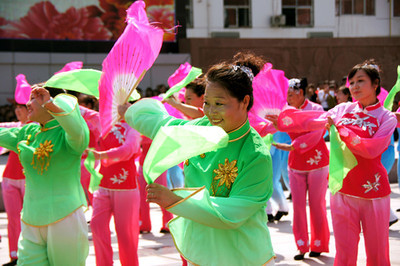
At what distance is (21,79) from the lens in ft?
16.8

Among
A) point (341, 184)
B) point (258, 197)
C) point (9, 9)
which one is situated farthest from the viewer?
point (9, 9)

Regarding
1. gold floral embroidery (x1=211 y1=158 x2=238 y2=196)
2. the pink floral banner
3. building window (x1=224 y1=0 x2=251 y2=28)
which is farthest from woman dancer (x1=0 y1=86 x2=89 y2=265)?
building window (x1=224 y1=0 x2=251 y2=28)

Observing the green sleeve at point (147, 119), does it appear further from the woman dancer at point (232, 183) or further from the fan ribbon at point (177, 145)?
the fan ribbon at point (177, 145)

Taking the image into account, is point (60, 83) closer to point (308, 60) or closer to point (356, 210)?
point (356, 210)

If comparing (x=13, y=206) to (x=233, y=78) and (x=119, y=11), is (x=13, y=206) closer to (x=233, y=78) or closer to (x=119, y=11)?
(x=233, y=78)

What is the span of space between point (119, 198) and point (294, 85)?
91.4 inches

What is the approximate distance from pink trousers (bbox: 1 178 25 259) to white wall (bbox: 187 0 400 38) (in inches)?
562

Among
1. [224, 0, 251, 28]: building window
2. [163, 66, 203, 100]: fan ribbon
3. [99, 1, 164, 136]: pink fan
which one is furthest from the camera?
[224, 0, 251, 28]: building window

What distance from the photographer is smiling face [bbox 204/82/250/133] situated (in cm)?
252

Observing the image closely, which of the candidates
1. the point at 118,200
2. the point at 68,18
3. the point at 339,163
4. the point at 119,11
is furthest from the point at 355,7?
the point at 339,163

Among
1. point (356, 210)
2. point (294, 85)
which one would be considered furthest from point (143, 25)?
point (294, 85)

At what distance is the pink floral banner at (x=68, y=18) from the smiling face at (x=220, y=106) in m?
15.0

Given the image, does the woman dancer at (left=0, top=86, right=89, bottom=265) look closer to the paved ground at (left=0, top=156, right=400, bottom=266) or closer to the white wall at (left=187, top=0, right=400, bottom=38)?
the paved ground at (left=0, top=156, right=400, bottom=266)

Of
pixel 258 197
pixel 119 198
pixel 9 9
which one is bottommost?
pixel 119 198
